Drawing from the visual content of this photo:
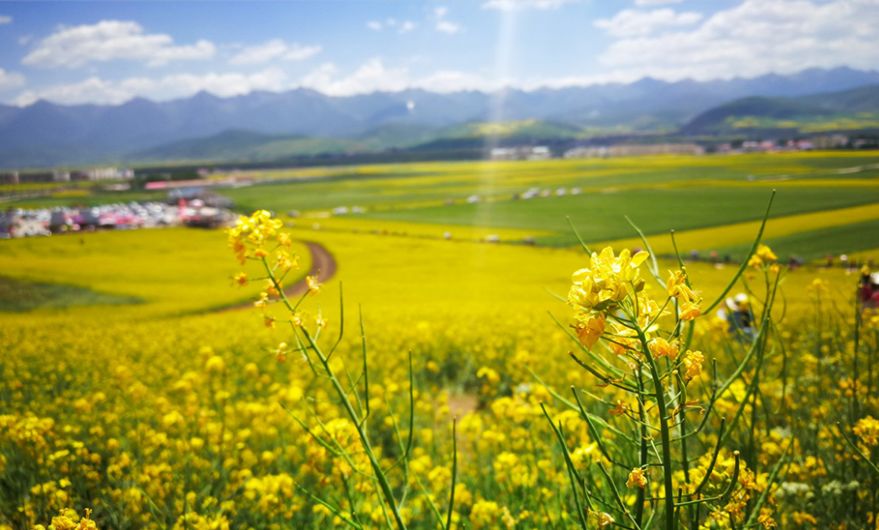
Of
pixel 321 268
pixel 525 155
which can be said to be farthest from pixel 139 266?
pixel 525 155

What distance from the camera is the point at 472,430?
413 centimetres

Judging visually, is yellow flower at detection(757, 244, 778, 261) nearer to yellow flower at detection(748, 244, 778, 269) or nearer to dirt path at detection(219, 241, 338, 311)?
yellow flower at detection(748, 244, 778, 269)

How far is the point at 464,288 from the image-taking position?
1809cm

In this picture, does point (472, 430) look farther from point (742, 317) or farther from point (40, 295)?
point (40, 295)

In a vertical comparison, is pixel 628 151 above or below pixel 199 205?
above

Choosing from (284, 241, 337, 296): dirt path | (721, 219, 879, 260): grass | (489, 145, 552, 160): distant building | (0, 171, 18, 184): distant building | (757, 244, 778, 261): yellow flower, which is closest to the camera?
(757, 244, 778, 261): yellow flower

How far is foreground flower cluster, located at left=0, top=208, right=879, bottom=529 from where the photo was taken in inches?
44.3

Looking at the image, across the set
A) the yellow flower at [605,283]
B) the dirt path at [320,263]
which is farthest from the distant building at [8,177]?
the yellow flower at [605,283]

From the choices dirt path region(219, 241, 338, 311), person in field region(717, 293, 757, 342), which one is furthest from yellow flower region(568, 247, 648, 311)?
dirt path region(219, 241, 338, 311)

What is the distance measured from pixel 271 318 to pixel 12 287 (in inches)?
319

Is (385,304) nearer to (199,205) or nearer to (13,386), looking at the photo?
(199,205)

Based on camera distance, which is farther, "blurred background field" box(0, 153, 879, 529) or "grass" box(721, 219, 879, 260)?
"grass" box(721, 219, 879, 260)

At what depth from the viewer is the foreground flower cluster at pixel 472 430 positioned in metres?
1.13

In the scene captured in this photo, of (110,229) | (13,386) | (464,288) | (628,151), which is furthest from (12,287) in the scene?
(628,151)
